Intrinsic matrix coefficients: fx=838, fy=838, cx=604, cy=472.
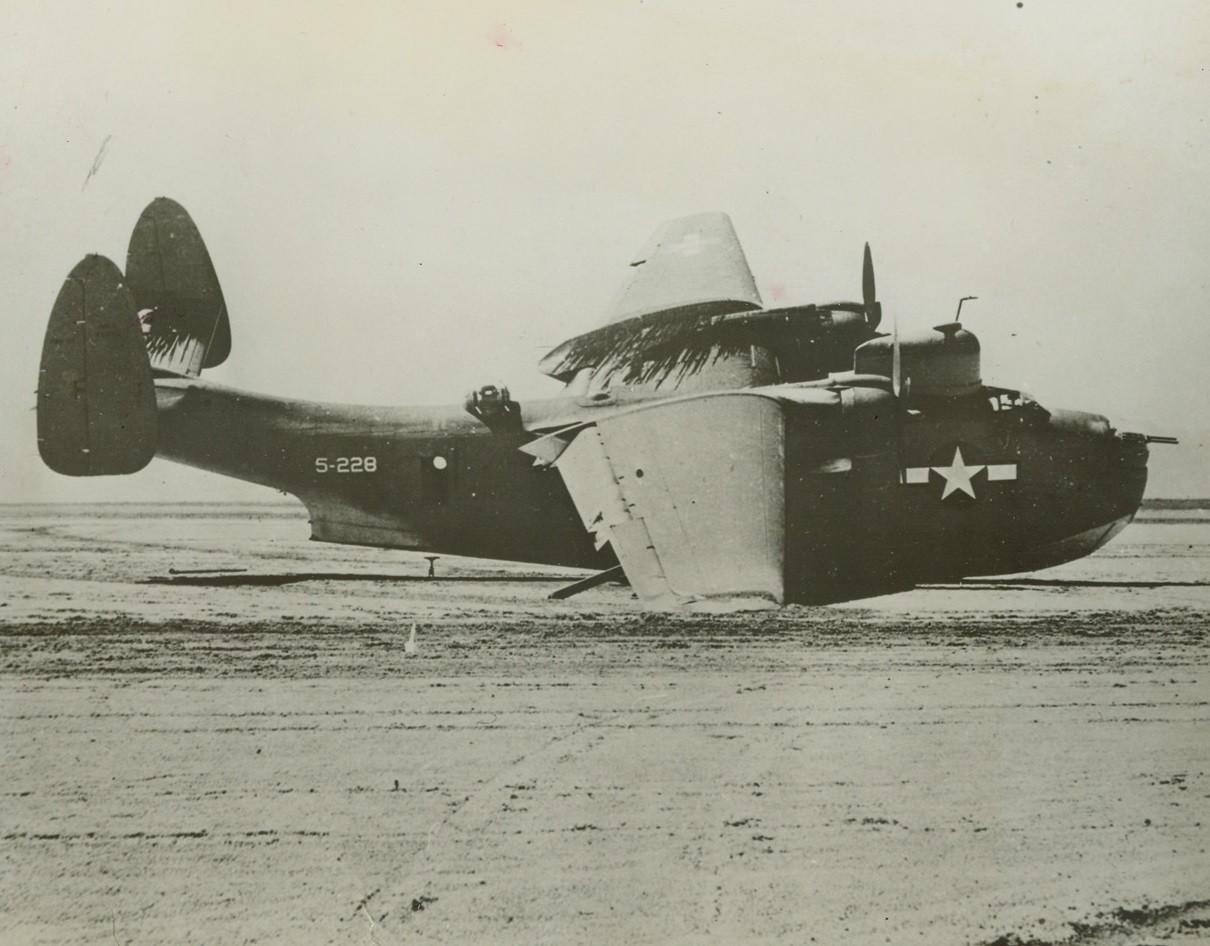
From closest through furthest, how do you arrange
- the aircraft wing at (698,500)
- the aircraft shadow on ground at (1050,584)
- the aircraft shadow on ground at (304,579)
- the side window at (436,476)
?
1. the aircraft wing at (698,500)
2. the side window at (436,476)
3. the aircraft shadow on ground at (1050,584)
4. the aircraft shadow on ground at (304,579)

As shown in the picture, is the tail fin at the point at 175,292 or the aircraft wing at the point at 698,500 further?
the tail fin at the point at 175,292

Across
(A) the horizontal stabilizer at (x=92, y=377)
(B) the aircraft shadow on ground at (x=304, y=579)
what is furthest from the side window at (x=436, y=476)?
(A) the horizontal stabilizer at (x=92, y=377)

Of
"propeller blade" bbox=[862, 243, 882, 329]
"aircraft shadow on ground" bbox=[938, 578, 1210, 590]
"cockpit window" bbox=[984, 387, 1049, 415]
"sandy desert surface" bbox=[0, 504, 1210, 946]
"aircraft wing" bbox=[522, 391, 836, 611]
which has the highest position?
"propeller blade" bbox=[862, 243, 882, 329]

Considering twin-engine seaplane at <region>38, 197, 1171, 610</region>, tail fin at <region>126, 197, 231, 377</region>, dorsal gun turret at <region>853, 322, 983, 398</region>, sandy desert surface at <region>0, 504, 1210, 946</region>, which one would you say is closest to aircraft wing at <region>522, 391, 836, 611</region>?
twin-engine seaplane at <region>38, 197, 1171, 610</region>

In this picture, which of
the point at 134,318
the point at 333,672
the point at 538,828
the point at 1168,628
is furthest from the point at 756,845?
the point at 134,318

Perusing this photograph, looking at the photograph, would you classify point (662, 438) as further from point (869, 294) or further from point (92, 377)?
point (92, 377)

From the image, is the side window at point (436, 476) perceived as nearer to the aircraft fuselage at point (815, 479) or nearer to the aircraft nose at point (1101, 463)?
the aircraft fuselage at point (815, 479)

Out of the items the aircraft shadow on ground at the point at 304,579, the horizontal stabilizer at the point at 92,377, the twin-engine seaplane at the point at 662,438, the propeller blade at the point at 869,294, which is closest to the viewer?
the twin-engine seaplane at the point at 662,438

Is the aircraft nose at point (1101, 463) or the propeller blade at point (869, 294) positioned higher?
the propeller blade at point (869, 294)

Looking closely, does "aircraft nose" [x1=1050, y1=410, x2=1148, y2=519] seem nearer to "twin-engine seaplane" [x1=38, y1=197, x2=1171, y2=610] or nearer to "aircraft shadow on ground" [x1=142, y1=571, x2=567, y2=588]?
"twin-engine seaplane" [x1=38, y1=197, x2=1171, y2=610]
